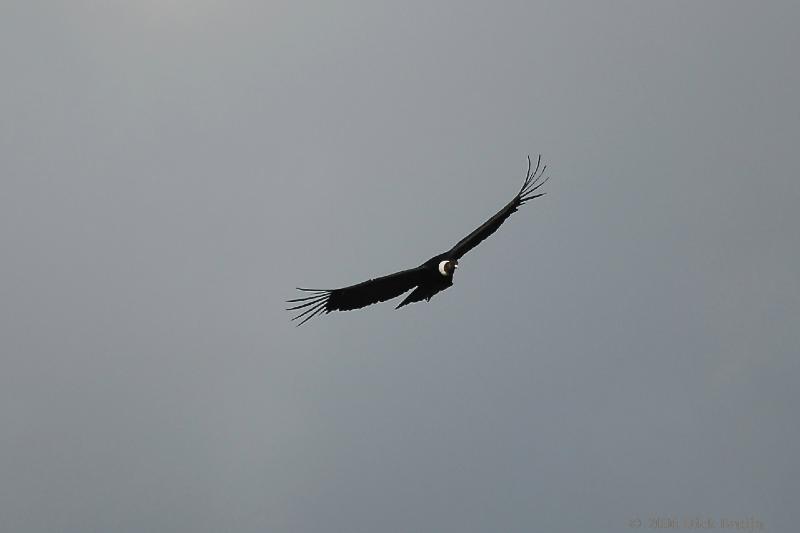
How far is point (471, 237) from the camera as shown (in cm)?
3091

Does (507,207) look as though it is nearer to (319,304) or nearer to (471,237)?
(471,237)

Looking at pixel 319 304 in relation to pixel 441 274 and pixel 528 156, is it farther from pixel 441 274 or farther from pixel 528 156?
pixel 528 156

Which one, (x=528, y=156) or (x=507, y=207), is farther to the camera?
(x=507, y=207)

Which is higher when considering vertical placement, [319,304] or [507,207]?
[507,207]

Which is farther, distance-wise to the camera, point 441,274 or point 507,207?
point 507,207

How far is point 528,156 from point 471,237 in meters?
3.07

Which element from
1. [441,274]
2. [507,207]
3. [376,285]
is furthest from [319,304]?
[507,207]

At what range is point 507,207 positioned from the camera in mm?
31812

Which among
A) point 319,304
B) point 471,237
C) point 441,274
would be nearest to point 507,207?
point 471,237

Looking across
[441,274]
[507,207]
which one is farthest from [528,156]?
[441,274]

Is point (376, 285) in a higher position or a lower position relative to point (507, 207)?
lower

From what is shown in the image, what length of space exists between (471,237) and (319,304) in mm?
5241

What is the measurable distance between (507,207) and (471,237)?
5.91ft

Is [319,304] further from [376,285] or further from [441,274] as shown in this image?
[441,274]
